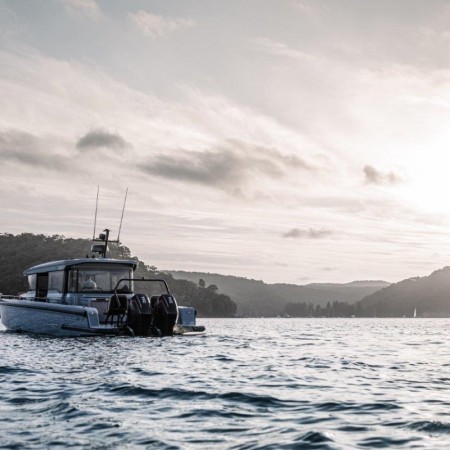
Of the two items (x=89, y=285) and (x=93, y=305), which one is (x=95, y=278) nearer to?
(x=89, y=285)

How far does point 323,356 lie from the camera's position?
2278cm

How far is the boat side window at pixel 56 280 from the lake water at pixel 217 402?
1045cm

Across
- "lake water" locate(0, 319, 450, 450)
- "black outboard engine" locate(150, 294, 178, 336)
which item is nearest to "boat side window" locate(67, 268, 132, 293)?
"black outboard engine" locate(150, 294, 178, 336)

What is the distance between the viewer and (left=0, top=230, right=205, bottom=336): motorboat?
27.2 m

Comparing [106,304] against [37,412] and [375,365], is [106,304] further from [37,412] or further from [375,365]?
[37,412]

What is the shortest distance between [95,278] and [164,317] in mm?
5198

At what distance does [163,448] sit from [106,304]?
886 inches

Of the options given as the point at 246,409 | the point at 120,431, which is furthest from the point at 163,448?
the point at 246,409

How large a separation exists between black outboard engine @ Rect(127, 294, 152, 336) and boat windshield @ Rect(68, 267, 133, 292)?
163 inches

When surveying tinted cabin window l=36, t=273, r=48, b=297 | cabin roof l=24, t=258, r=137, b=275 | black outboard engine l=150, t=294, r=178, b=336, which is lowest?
black outboard engine l=150, t=294, r=178, b=336

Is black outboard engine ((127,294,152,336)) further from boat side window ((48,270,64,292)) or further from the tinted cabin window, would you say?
the tinted cabin window

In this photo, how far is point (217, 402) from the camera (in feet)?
38.5

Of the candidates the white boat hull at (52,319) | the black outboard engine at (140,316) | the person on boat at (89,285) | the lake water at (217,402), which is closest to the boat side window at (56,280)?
Answer: the person on boat at (89,285)

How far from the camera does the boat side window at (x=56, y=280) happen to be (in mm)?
31188
